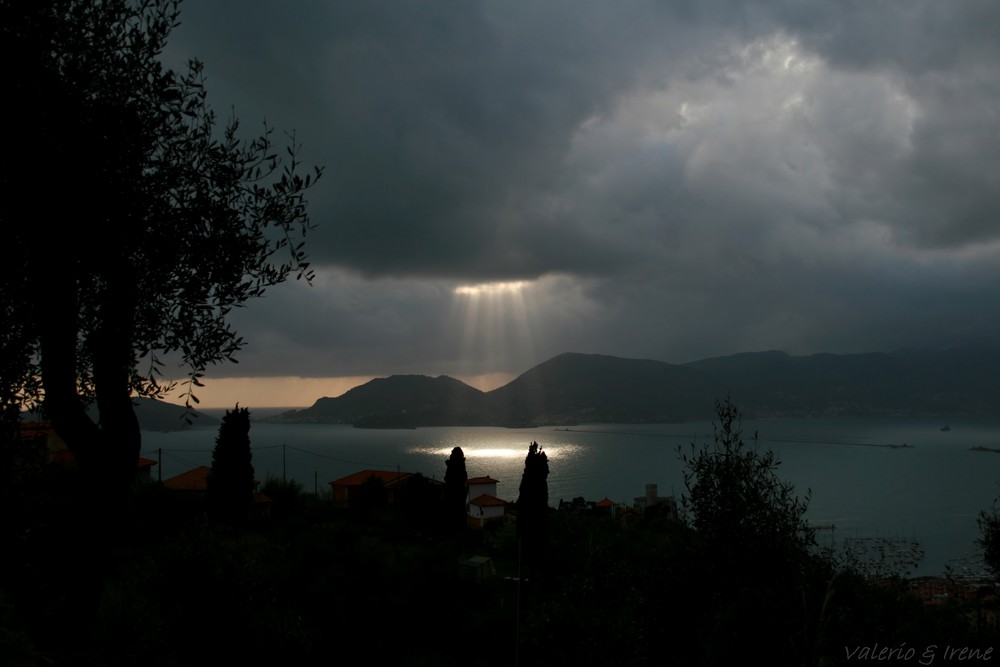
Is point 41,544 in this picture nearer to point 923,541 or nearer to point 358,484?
point 358,484

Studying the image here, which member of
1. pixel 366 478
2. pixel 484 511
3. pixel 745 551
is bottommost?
pixel 484 511

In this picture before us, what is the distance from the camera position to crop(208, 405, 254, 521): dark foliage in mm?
46562

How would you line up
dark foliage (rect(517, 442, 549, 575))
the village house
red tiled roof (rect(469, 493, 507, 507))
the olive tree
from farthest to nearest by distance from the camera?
red tiled roof (rect(469, 493, 507, 507)) < the village house < dark foliage (rect(517, 442, 549, 575)) < the olive tree

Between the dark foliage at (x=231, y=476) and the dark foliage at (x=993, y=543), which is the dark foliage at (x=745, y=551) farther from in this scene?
the dark foliage at (x=231, y=476)

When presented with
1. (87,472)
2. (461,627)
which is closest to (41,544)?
(87,472)

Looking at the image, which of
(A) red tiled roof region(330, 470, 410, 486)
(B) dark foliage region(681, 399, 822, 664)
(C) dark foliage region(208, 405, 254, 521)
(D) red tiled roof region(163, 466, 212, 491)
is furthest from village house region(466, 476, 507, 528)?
(B) dark foliage region(681, 399, 822, 664)

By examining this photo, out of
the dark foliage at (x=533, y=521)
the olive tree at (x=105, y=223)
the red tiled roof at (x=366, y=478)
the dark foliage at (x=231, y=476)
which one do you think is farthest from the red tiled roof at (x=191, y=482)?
the olive tree at (x=105, y=223)

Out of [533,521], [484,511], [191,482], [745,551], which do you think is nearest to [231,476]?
[191,482]

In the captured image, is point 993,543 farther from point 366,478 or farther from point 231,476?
point 366,478

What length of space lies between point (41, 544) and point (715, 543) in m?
12.5

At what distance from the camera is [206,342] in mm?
9328

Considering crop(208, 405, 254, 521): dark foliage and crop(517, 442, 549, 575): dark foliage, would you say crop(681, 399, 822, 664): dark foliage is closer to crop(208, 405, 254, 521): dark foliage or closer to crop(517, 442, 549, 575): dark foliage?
crop(517, 442, 549, 575): dark foliage

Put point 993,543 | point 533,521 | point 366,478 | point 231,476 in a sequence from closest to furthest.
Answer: point 993,543
point 231,476
point 533,521
point 366,478

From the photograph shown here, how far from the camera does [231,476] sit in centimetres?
4700
